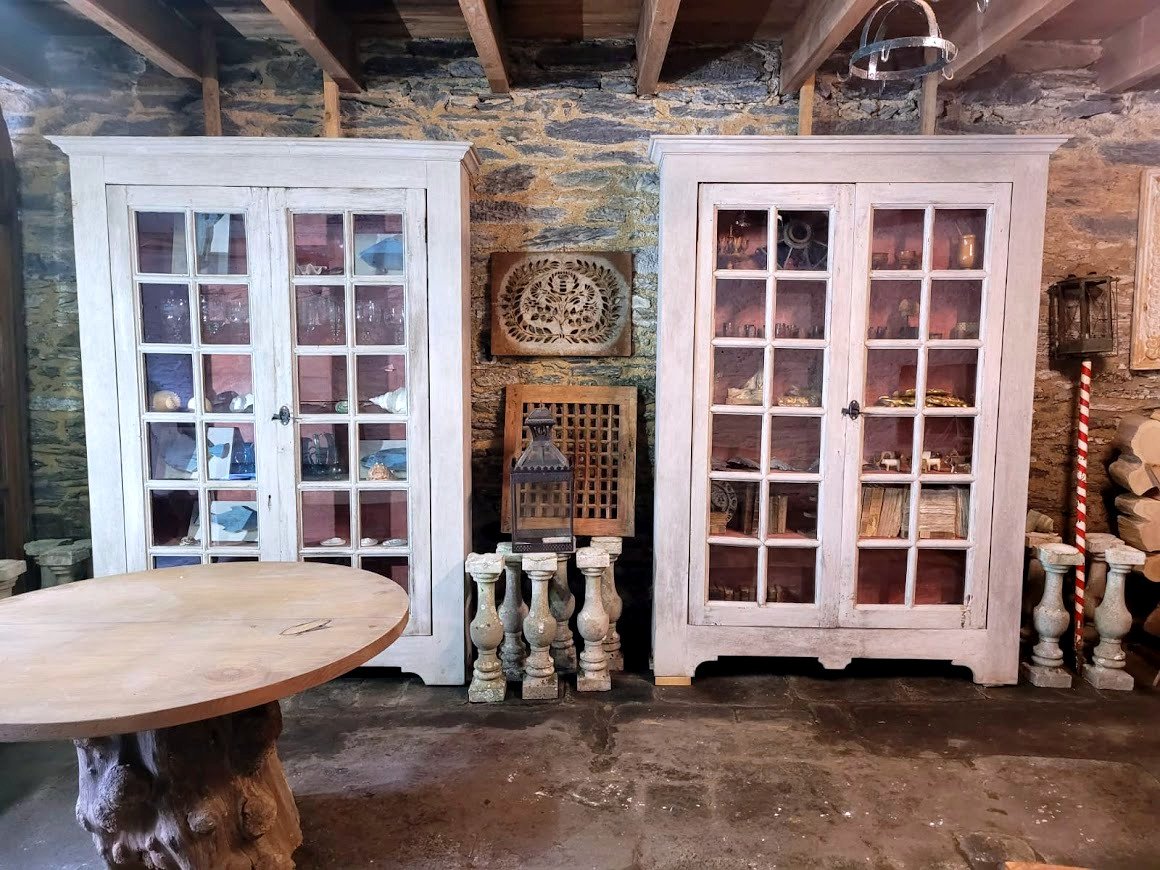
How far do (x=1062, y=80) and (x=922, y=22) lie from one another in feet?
2.70

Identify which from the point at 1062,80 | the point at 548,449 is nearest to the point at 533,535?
the point at 548,449

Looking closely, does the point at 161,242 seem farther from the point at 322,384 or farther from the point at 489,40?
the point at 489,40

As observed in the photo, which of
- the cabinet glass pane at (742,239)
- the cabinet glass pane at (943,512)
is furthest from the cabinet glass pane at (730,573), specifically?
the cabinet glass pane at (742,239)

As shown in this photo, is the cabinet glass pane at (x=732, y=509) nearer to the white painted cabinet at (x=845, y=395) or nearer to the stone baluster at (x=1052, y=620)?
the white painted cabinet at (x=845, y=395)

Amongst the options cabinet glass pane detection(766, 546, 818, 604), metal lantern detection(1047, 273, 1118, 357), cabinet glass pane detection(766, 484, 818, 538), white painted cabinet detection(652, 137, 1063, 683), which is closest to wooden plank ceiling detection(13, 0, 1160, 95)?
white painted cabinet detection(652, 137, 1063, 683)

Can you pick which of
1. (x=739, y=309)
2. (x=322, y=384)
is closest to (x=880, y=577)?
(x=739, y=309)

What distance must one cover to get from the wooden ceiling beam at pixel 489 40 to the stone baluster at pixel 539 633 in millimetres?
2139

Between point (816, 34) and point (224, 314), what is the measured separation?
8.97 feet

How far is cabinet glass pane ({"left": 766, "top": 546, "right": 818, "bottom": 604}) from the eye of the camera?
3.24 meters

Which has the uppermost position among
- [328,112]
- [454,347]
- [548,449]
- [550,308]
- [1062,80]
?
[1062,80]

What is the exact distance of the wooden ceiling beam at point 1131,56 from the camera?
10.5 feet

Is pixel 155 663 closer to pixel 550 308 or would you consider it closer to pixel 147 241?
pixel 147 241

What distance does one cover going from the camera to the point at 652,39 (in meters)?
2.97

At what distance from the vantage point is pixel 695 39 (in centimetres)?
350
